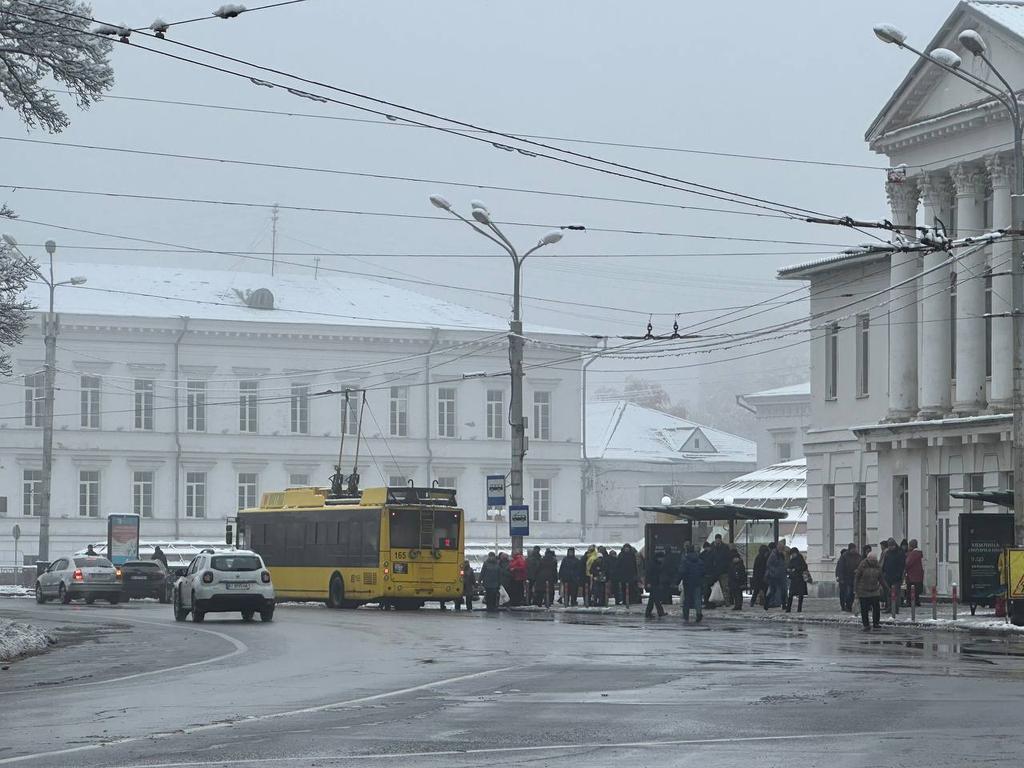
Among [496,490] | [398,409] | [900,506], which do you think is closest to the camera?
[496,490]

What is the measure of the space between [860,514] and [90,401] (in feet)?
135

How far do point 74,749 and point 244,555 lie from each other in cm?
2445

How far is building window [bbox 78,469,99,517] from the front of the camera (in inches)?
3206

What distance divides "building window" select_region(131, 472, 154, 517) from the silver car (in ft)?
89.7

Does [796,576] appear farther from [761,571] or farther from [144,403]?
[144,403]

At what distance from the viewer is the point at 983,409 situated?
44.5 metres

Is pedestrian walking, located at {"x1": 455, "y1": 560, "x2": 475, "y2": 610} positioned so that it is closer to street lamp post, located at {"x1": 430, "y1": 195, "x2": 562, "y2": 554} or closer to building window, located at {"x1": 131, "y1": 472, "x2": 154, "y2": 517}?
street lamp post, located at {"x1": 430, "y1": 195, "x2": 562, "y2": 554}

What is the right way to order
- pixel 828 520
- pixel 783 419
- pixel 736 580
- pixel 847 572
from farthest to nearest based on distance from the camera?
1. pixel 783 419
2. pixel 828 520
3. pixel 736 580
4. pixel 847 572

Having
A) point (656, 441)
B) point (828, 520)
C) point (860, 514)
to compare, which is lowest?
point (828, 520)

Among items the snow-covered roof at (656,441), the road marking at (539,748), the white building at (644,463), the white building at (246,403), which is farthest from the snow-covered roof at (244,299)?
the road marking at (539,748)

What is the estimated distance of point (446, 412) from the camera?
87.5 metres

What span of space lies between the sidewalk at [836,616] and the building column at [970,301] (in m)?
5.14

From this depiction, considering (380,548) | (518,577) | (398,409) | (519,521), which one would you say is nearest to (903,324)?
(519,521)

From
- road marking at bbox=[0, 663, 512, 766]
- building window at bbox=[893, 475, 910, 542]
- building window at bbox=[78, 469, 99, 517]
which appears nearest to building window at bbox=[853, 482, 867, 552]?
building window at bbox=[893, 475, 910, 542]
